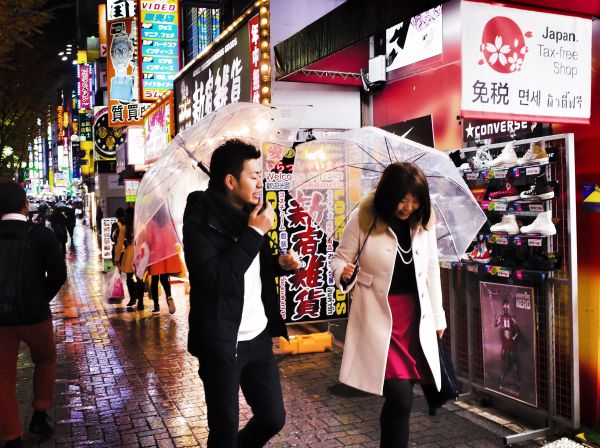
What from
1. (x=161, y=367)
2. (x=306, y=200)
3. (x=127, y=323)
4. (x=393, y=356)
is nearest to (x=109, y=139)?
(x=127, y=323)

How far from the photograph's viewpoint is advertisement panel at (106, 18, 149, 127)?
19.2 metres

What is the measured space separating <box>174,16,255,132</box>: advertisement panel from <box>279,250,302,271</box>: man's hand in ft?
18.9

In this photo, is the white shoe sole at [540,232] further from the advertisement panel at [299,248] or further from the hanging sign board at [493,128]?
the advertisement panel at [299,248]

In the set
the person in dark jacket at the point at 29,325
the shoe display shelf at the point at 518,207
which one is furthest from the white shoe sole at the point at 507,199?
the person in dark jacket at the point at 29,325

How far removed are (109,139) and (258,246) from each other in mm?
31284

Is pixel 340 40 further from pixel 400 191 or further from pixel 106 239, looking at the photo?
pixel 106 239

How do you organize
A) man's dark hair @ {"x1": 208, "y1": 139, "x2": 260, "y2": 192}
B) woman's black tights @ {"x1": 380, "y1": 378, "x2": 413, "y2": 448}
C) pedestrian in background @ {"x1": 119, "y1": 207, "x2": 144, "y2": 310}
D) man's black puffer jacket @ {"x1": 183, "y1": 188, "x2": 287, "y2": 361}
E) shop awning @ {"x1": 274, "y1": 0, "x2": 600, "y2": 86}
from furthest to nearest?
1. pedestrian in background @ {"x1": 119, "y1": 207, "x2": 144, "y2": 310}
2. shop awning @ {"x1": 274, "y1": 0, "x2": 600, "y2": 86}
3. woman's black tights @ {"x1": 380, "y1": 378, "x2": 413, "y2": 448}
4. man's dark hair @ {"x1": 208, "y1": 139, "x2": 260, "y2": 192}
5. man's black puffer jacket @ {"x1": 183, "y1": 188, "x2": 287, "y2": 361}

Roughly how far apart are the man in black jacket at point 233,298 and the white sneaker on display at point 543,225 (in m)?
2.65

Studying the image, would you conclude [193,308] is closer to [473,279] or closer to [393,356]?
[393,356]

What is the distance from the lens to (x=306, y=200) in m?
5.68

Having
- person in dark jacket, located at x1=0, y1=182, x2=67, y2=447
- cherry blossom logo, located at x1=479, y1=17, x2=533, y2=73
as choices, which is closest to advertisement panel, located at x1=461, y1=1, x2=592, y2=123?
cherry blossom logo, located at x1=479, y1=17, x2=533, y2=73

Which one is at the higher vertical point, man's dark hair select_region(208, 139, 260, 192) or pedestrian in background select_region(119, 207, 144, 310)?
man's dark hair select_region(208, 139, 260, 192)

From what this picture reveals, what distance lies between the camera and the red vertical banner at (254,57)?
8.46 metres

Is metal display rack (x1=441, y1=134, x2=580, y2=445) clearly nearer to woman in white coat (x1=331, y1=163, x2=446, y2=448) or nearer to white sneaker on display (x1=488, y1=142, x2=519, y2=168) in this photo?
white sneaker on display (x1=488, y1=142, x2=519, y2=168)
